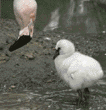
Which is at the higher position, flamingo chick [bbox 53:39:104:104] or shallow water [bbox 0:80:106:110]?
→ flamingo chick [bbox 53:39:104:104]

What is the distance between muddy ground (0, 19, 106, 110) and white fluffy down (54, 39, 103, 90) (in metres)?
0.34

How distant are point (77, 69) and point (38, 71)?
4.52ft

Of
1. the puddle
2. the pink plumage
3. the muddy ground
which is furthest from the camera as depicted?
the muddy ground

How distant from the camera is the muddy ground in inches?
134

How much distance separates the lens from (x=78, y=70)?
3.30 meters

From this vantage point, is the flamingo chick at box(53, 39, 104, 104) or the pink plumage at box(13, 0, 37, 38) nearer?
the pink plumage at box(13, 0, 37, 38)

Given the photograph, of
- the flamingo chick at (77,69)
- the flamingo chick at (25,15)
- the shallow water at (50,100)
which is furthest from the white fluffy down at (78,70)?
the flamingo chick at (25,15)

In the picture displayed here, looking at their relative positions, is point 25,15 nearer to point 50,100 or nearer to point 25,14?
point 25,14

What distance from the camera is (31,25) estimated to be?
6.10 ft

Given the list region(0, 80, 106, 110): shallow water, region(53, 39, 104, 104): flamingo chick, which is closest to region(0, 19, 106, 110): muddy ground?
region(0, 80, 106, 110): shallow water

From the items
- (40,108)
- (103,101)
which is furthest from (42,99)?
(103,101)

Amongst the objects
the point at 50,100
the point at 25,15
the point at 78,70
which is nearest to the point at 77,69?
the point at 78,70

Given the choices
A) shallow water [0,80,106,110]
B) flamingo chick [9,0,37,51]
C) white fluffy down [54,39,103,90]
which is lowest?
shallow water [0,80,106,110]

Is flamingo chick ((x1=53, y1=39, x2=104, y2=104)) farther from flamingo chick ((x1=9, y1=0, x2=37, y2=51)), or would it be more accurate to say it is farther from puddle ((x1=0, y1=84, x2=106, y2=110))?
flamingo chick ((x1=9, y1=0, x2=37, y2=51))
